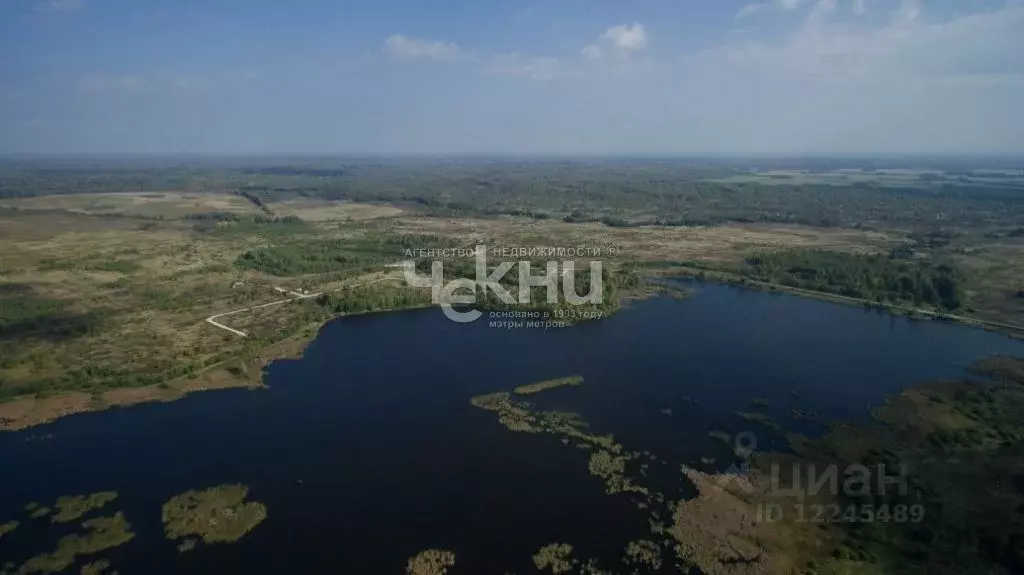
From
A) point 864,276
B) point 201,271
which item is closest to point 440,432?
point 201,271

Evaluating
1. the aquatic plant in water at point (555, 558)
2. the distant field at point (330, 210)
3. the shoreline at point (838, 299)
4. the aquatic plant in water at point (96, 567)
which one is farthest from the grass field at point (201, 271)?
the aquatic plant in water at point (555, 558)

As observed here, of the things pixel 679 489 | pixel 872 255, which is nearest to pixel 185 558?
pixel 679 489

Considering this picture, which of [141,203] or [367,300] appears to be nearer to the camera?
[367,300]

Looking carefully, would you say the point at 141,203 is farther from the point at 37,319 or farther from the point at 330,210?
the point at 37,319

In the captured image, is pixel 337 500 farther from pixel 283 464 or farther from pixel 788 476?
pixel 788 476

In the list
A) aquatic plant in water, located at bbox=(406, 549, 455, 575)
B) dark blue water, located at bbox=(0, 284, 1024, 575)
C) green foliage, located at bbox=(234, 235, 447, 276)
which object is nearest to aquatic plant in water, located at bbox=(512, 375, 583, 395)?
dark blue water, located at bbox=(0, 284, 1024, 575)

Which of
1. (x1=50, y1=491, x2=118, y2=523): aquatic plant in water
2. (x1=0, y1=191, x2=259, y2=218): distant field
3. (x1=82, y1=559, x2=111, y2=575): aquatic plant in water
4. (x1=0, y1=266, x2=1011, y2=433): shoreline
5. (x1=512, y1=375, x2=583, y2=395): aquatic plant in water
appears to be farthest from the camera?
(x1=0, y1=191, x2=259, y2=218): distant field

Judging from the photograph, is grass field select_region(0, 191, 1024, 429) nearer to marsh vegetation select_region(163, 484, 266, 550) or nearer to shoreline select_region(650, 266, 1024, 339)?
shoreline select_region(650, 266, 1024, 339)
